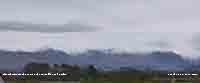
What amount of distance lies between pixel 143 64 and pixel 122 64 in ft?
0.71

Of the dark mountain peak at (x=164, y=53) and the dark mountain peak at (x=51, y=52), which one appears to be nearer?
the dark mountain peak at (x=51, y=52)

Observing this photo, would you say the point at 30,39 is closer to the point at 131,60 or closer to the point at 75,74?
the point at 75,74

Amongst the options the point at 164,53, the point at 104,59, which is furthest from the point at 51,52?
the point at 164,53

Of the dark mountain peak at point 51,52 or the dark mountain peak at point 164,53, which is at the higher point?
the dark mountain peak at point 51,52

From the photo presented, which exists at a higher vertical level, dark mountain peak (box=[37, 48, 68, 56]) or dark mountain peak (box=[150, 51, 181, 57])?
dark mountain peak (box=[37, 48, 68, 56])

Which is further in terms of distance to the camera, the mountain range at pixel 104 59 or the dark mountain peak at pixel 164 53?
the dark mountain peak at pixel 164 53

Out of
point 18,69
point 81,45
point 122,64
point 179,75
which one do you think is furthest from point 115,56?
point 18,69

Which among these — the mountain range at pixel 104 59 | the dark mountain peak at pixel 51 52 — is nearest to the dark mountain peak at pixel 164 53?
the mountain range at pixel 104 59

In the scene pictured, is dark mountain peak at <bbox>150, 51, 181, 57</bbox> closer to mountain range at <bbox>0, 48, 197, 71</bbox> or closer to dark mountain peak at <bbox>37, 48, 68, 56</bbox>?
mountain range at <bbox>0, 48, 197, 71</bbox>

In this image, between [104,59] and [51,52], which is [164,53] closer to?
[104,59]

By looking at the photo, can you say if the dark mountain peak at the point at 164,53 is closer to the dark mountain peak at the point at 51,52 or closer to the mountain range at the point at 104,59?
the mountain range at the point at 104,59

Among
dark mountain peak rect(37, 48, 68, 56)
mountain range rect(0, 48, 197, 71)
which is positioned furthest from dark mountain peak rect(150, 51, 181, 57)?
dark mountain peak rect(37, 48, 68, 56)

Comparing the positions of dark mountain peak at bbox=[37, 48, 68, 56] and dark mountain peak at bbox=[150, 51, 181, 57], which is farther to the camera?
dark mountain peak at bbox=[150, 51, 181, 57]

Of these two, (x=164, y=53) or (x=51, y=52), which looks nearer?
(x=51, y=52)
